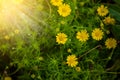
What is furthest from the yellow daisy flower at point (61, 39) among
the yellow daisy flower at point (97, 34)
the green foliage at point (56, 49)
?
the yellow daisy flower at point (97, 34)

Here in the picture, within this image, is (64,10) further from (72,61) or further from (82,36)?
(72,61)

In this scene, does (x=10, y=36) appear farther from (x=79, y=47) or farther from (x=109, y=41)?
(x=109, y=41)

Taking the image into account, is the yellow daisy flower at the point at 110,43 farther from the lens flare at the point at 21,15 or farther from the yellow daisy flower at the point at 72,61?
the lens flare at the point at 21,15

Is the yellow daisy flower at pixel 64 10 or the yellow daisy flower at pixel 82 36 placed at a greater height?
the yellow daisy flower at pixel 64 10

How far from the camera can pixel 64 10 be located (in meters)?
2.08

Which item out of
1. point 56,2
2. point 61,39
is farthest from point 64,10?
point 61,39

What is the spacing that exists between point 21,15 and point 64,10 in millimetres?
261

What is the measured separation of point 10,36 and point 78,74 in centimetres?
45

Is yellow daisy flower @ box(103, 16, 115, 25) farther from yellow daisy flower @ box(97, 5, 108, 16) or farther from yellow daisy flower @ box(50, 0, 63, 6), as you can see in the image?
yellow daisy flower @ box(50, 0, 63, 6)

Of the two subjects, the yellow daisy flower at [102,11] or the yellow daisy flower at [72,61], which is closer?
the yellow daisy flower at [72,61]

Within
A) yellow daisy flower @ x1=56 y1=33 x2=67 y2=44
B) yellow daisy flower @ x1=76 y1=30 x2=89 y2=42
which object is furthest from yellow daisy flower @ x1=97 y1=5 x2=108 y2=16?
yellow daisy flower @ x1=56 y1=33 x2=67 y2=44

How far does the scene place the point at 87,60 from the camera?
207cm

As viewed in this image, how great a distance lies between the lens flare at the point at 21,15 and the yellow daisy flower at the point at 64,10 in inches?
3.9

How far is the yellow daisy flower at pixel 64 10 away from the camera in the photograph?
2.08 meters
